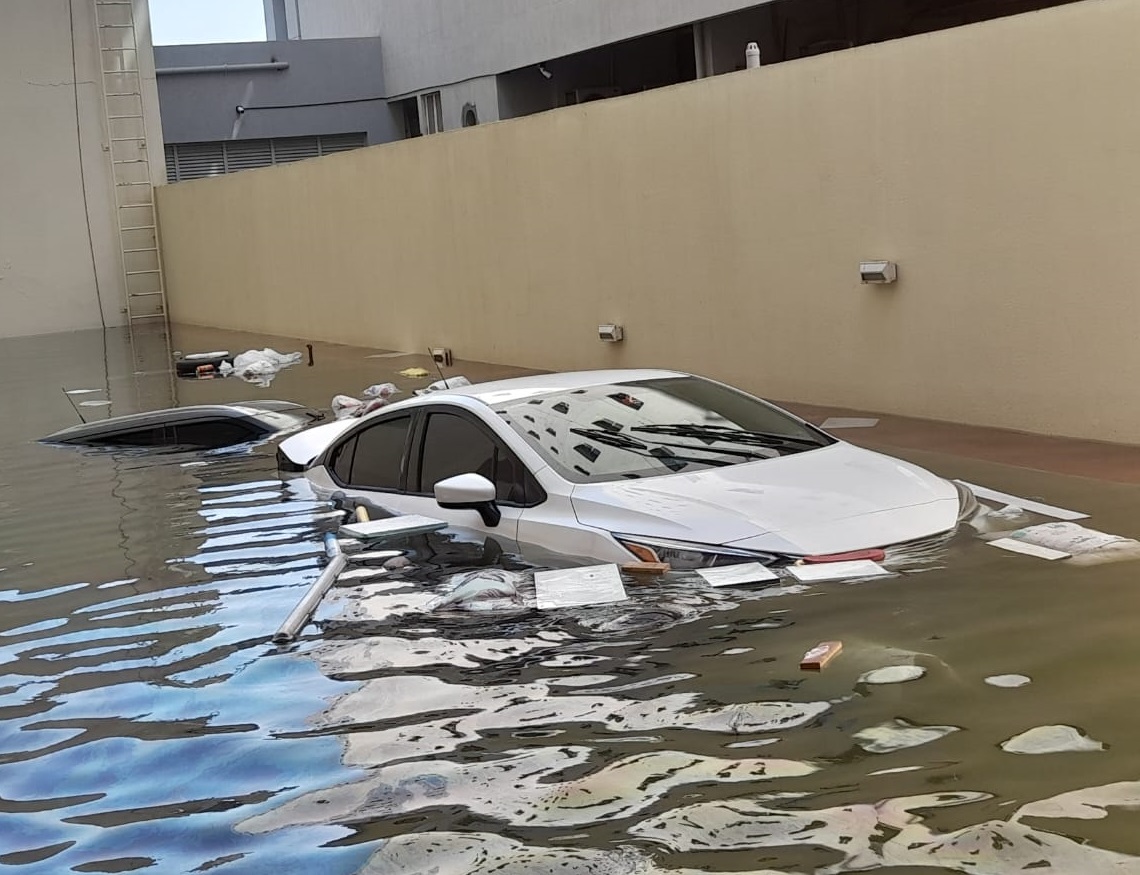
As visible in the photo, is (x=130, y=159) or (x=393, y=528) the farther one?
(x=130, y=159)

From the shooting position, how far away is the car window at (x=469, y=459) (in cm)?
721

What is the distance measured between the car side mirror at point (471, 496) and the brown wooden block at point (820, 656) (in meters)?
2.13

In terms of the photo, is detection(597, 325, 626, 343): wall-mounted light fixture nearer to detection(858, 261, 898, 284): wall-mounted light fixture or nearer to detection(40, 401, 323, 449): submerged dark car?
detection(40, 401, 323, 449): submerged dark car

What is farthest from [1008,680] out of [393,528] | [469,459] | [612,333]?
[612,333]

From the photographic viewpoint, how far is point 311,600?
266 inches

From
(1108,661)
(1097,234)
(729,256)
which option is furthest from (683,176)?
(1108,661)

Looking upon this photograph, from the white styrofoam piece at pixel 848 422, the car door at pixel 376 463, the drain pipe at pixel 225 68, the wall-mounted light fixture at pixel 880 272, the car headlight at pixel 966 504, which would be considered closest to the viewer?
the car headlight at pixel 966 504

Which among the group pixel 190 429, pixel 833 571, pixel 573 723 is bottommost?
pixel 573 723

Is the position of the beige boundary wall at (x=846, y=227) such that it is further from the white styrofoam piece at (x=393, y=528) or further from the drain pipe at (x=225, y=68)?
the drain pipe at (x=225, y=68)

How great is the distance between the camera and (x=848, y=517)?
21.2 feet

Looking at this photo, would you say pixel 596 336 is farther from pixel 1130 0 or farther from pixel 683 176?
pixel 1130 0

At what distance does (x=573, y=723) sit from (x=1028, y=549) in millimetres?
2758

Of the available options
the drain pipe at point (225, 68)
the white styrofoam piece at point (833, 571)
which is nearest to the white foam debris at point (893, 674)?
the white styrofoam piece at point (833, 571)

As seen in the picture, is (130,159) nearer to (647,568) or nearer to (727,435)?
(727,435)
